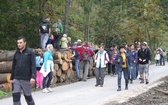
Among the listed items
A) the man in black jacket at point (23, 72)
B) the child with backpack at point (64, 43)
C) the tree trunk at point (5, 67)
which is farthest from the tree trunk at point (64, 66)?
the man in black jacket at point (23, 72)

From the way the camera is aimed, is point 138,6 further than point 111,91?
Yes

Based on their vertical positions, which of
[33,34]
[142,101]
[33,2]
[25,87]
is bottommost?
[142,101]

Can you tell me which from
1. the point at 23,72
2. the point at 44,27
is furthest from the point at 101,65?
the point at 23,72

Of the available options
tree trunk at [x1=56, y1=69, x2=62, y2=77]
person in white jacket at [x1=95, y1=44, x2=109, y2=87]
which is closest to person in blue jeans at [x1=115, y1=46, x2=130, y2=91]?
person in white jacket at [x1=95, y1=44, x2=109, y2=87]

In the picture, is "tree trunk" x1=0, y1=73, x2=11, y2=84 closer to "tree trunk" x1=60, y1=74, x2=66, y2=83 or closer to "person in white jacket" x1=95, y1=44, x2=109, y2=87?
"tree trunk" x1=60, y1=74, x2=66, y2=83

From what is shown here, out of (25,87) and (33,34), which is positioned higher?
(33,34)

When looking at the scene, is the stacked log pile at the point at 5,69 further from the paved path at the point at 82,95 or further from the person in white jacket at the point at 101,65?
the person in white jacket at the point at 101,65

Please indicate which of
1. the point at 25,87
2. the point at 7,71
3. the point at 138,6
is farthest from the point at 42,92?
the point at 138,6

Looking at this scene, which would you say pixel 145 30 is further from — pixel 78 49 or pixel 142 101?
pixel 142 101

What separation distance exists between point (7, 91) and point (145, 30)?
89.7 feet

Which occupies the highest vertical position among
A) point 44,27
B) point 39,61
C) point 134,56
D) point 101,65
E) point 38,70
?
point 44,27

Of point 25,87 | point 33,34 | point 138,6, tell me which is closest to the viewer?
point 25,87

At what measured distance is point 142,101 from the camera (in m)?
12.5

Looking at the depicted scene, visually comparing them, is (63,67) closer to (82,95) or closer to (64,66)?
(64,66)
